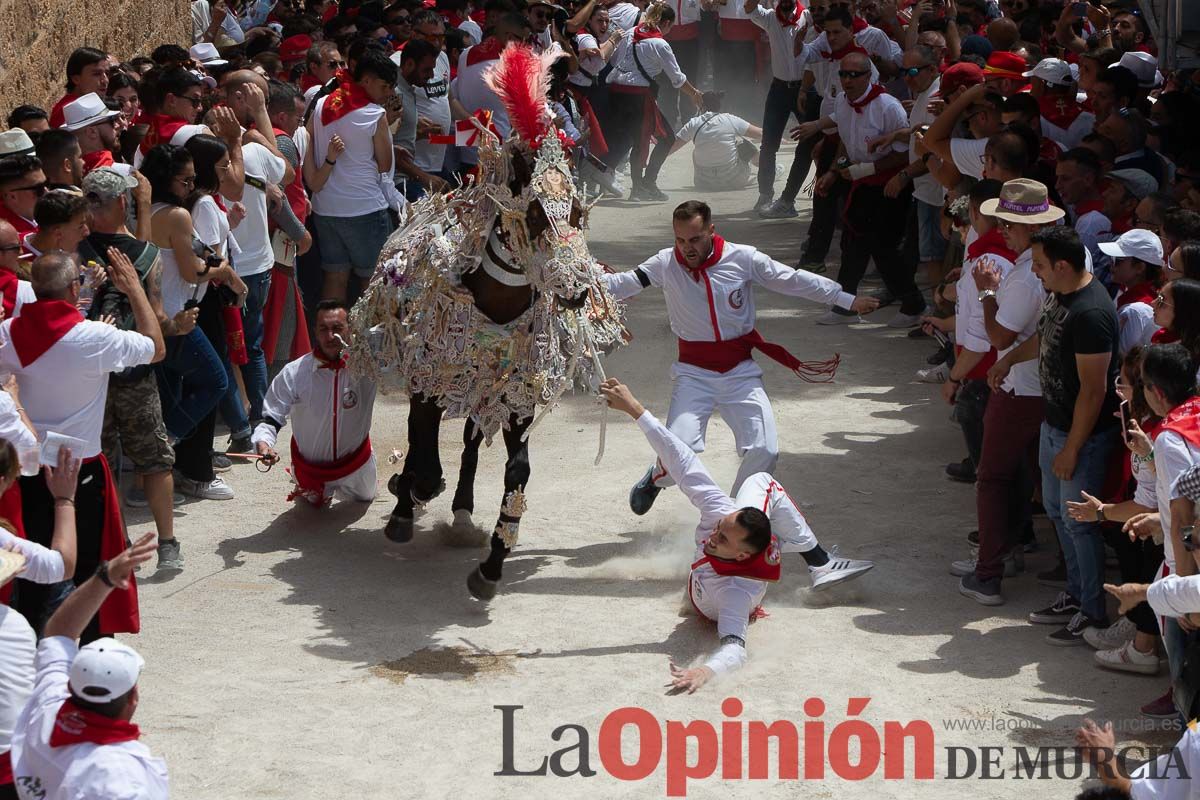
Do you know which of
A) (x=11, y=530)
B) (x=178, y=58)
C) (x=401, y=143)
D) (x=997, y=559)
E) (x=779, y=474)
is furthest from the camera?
(x=401, y=143)

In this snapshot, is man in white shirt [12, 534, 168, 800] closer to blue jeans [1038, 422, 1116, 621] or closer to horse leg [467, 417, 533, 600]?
horse leg [467, 417, 533, 600]

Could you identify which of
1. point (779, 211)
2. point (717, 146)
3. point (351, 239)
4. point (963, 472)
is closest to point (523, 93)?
point (963, 472)

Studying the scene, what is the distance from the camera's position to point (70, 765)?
3.57 meters

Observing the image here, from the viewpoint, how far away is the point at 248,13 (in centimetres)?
1579

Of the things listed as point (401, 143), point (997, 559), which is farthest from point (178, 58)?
point (997, 559)

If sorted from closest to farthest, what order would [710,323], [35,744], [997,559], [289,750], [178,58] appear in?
1. [35,744]
2. [289,750]
3. [997,559]
4. [710,323]
5. [178,58]

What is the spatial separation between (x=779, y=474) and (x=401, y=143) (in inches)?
160

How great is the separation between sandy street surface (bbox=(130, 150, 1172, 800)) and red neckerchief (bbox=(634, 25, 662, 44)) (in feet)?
22.3

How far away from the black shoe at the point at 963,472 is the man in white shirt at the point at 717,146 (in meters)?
7.78

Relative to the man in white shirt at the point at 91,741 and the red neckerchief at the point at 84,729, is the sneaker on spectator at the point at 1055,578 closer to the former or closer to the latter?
the man in white shirt at the point at 91,741

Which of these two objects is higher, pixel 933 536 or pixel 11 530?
Answer: pixel 11 530

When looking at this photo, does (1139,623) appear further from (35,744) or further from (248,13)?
(248,13)

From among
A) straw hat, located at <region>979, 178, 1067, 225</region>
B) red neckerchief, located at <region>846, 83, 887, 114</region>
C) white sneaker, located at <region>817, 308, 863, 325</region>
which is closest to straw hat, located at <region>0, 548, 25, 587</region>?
straw hat, located at <region>979, 178, 1067, 225</region>

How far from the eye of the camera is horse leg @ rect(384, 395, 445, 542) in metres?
7.36
